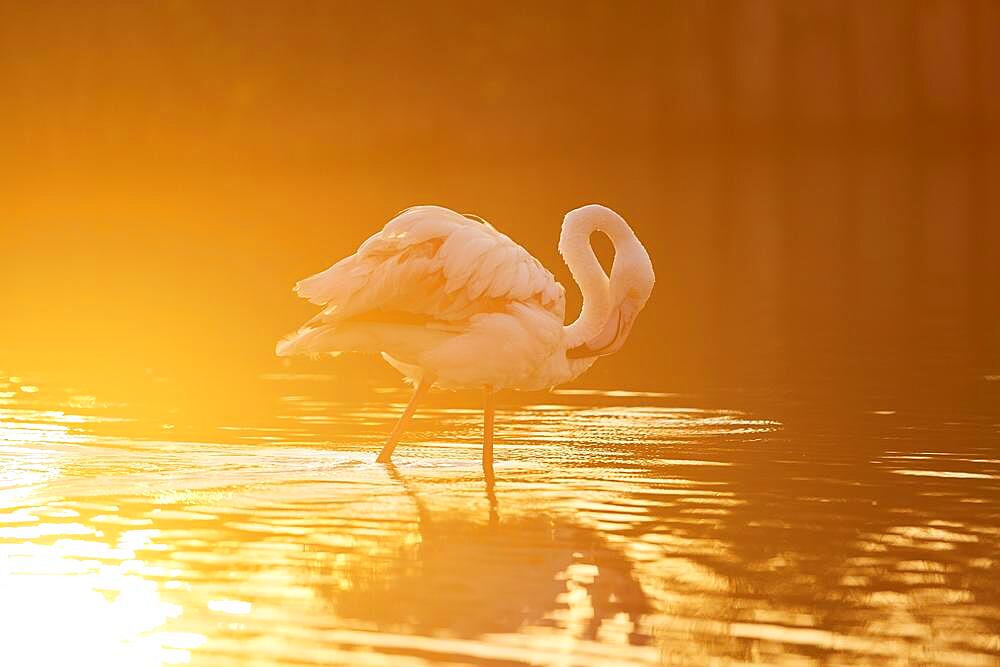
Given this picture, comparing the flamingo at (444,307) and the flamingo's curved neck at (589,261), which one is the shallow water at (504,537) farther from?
the flamingo's curved neck at (589,261)

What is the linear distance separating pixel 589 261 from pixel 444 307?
45.6 inches

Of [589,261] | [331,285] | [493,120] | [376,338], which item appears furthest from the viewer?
[493,120]

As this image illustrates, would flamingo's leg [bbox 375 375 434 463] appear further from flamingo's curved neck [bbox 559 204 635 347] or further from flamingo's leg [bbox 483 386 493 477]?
flamingo's curved neck [bbox 559 204 635 347]

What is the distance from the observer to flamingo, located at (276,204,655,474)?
965 cm

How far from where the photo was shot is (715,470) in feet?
31.7

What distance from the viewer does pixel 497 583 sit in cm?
738

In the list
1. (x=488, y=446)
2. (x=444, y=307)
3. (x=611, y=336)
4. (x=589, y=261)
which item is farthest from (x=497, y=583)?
(x=589, y=261)

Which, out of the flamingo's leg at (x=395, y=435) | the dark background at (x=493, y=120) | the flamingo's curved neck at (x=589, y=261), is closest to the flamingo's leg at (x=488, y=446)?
the flamingo's leg at (x=395, y=435)

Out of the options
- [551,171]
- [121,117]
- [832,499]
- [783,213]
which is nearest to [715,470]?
[832,499]

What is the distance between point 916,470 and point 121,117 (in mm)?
49759

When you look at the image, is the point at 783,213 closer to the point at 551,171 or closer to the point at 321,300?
the point at 551,171

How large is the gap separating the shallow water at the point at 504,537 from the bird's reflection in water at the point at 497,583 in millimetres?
17

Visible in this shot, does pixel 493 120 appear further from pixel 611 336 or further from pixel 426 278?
pixel 426 278

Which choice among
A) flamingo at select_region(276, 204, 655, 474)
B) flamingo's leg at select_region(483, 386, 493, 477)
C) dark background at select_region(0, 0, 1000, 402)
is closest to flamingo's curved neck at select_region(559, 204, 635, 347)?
flamingo at select_region(276, 204, 655, 474)
